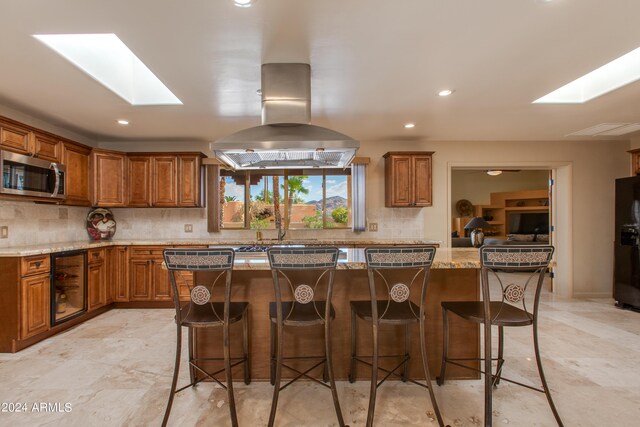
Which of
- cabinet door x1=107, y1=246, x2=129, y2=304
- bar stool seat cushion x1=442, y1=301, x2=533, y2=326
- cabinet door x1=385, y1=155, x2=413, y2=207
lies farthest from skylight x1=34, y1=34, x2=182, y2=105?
bar stool seat cushion x1=442, y1=301, x2=533, y2=326

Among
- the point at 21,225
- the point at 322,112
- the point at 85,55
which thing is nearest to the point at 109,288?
the point at 21,225

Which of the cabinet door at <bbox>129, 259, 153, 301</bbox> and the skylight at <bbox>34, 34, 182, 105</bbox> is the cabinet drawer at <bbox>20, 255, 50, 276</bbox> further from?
the skylight at <bbox>34, 34, 182, 105</bbox>

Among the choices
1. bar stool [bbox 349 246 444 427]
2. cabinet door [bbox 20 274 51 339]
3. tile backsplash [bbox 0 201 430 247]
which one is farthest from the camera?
tile backsplash [bbox 0 201 430 247]

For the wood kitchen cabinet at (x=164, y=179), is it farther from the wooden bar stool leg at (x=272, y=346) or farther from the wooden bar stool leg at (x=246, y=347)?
the wooden bar stool leg at (x=272, y=346)

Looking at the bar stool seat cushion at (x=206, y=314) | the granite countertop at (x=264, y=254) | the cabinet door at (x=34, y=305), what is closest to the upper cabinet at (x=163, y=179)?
the granite countertop at (x=264, y=254)

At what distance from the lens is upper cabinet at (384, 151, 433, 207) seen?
4523mm

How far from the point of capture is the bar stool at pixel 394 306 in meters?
1.77

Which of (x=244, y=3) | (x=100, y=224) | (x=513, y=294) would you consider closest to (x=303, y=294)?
(x=513, y=294)

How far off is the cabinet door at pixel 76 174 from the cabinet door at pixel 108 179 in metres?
0.09

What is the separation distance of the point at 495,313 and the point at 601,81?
2.75 m

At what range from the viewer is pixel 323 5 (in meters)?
1.73

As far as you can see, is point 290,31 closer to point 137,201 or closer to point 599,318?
point 137,201

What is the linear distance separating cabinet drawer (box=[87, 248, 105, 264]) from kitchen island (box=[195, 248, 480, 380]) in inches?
94.9

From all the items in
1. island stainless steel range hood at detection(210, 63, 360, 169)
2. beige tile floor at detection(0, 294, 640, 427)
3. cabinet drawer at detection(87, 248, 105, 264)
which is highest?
island stainless steel range hood at detection(210, 63, 360, 169)
